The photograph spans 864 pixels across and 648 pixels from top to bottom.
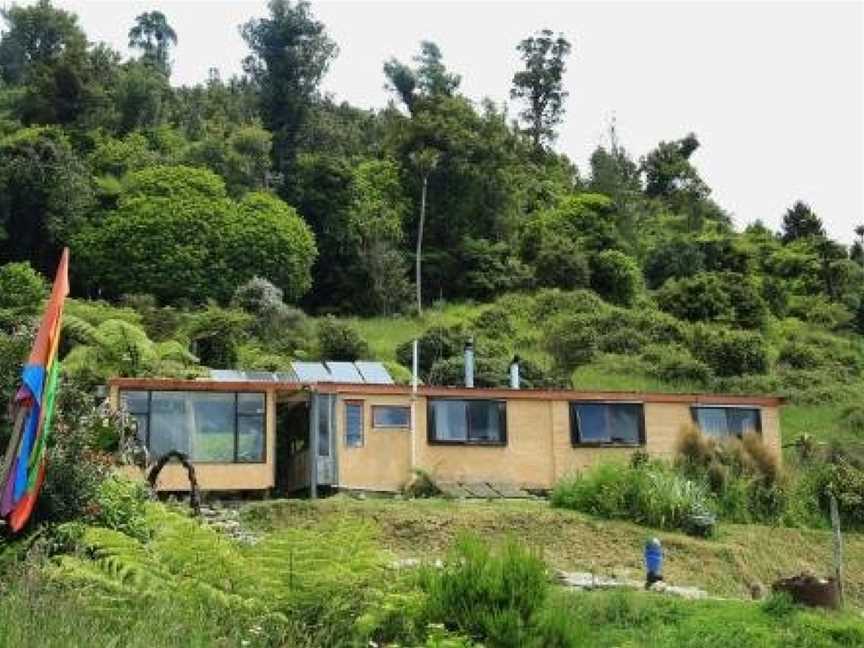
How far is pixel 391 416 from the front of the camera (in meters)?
23.9

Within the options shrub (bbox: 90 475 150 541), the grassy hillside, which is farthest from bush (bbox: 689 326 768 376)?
shrub (bbox: 90 475 150 541)

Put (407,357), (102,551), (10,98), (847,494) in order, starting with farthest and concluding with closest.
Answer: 1. (10,98)
2. (407,357)
3. (847,494)
4. (102,551)

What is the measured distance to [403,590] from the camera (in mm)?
10000

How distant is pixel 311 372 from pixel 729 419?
870 centimetres

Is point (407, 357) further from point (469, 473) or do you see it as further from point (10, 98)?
point (10, 98)

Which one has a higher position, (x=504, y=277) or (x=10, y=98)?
(x=10, y=98)

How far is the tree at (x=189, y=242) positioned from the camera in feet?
147

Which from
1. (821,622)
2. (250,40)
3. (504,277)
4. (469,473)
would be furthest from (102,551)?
(250,40)

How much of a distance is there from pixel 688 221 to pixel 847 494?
1685 inches

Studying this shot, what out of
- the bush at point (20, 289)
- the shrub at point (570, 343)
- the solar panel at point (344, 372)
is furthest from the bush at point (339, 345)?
the solar panel at point (344, 372)

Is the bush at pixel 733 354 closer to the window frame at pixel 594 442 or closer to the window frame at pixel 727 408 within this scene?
the window frame at pixel 727 408

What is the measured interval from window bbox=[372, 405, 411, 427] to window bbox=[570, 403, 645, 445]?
3.41 metres

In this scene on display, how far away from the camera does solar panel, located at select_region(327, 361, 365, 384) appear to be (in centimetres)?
2718

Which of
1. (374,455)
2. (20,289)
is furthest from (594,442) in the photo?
(20,289)
